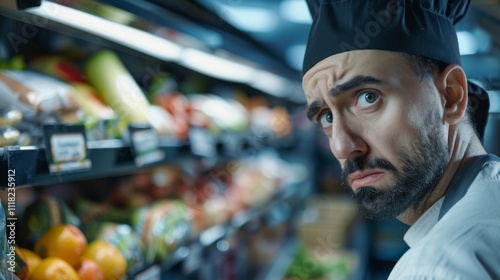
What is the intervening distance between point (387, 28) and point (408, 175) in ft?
1.10

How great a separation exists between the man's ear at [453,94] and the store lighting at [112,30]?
39.3 inches

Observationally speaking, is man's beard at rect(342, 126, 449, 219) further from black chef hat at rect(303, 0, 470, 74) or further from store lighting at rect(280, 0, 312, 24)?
store lighting at rect(280, 0, 312, 24)

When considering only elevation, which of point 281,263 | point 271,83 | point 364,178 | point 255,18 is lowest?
point 281,263

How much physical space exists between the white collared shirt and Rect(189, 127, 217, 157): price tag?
1.22m

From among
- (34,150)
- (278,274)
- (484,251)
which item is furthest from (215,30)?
(278,274)

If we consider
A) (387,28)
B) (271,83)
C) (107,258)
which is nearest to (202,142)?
(107,258)

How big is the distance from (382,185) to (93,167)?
0.73 m

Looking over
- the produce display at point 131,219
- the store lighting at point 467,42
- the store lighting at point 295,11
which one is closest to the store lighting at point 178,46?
the store lighting at point 295,11

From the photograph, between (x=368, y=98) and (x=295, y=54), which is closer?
(x=368, y=98)

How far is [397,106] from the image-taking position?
3.51 ft

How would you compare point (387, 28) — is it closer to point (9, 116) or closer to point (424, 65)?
point (424, 65)

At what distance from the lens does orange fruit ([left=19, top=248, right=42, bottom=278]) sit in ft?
3.56

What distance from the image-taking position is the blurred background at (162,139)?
1.20m

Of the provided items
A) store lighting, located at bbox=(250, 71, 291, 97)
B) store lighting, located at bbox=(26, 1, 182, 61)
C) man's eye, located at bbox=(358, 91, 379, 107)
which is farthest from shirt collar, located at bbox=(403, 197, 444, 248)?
store lighting, located at bbox=(250, 71, 291, 97)
